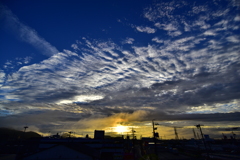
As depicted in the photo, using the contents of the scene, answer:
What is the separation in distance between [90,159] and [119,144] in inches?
2124

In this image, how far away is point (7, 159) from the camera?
4606cm

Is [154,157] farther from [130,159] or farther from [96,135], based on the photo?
[96,135]

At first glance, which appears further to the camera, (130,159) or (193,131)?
(193,131)

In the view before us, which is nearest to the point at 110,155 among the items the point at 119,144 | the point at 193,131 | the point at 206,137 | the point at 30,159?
the point at 119,144

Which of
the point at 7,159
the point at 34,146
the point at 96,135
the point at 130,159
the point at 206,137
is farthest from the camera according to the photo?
the point at 206,137

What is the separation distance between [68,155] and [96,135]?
64246 millimetres

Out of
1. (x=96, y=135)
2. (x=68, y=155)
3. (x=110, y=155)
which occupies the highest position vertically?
(x=96, y=135)

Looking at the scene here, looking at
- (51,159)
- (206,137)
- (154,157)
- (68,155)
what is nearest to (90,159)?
(68,155)

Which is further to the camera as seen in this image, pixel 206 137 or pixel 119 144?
pixel 206 137

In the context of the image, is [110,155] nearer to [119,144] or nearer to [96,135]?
[119,144]

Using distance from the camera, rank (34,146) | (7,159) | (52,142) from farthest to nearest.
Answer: (34,146) → (52,142) → (7,159)

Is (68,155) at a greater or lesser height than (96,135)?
lesser

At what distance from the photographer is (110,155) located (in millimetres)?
81938

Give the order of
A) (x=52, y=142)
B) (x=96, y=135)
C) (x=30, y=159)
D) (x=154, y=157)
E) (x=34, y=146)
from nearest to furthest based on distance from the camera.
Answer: (x=154, y=157) → (x=30, y=159) → (x=52, y=142) → (x=34, y=146) → (x=96, y=135)
